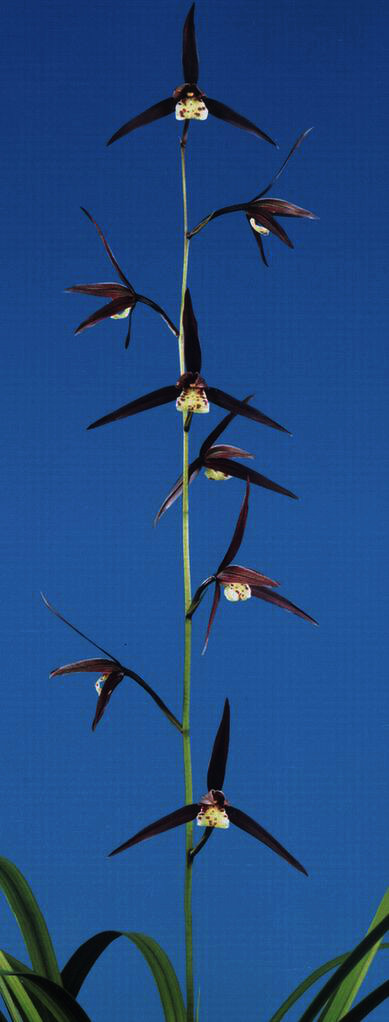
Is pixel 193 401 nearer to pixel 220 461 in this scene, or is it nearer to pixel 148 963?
pixel 220 461

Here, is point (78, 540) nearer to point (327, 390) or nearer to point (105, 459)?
point (105, 459)

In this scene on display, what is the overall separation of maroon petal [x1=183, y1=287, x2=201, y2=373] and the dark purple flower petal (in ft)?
0.51

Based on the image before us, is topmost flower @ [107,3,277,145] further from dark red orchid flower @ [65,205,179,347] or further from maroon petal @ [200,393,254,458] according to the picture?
maroon petal @ [200,393,254,458]

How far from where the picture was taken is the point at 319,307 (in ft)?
9.11

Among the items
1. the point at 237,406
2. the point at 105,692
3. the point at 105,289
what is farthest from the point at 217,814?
the point at 105,289

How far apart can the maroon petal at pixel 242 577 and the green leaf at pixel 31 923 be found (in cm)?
60

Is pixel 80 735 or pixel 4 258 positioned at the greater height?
pixel 4 258

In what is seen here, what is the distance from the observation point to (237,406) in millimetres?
1774

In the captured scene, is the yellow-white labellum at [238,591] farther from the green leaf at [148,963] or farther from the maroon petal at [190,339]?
the green leaf at [148,963]

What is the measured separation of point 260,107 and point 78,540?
1164mm

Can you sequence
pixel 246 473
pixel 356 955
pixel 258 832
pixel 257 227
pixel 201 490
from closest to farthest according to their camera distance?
pixel 356 955
pixel 258 832
pixel 246 473
pixel 257 227
pixel 201 490

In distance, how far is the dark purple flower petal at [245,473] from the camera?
1.73m

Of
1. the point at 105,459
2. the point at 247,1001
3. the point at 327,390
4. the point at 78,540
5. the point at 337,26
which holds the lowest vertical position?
the point at 247,1001

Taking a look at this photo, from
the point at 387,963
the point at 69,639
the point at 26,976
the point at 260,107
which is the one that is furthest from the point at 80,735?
the point at 260,107
